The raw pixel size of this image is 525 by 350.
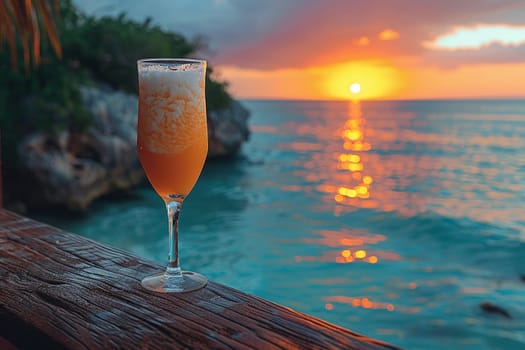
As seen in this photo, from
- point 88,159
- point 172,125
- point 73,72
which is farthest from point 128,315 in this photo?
point 73,72

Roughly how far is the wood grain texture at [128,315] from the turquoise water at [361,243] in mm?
5096

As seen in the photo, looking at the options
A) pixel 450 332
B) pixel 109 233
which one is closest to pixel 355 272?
pixel 450 332

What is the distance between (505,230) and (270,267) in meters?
→ 5.34

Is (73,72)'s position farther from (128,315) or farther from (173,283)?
(128,315)

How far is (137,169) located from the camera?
37.0ft

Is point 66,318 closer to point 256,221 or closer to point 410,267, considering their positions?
point 410,267

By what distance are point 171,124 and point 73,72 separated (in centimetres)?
1059

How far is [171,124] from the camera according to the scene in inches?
48.1

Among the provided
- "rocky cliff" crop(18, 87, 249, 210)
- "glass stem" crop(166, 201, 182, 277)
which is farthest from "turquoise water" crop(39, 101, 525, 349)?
"glass stem" crop(166, 201, 182, 277)

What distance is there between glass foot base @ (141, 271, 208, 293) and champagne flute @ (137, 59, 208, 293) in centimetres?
2

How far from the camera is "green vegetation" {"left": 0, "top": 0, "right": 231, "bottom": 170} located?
29.9ft

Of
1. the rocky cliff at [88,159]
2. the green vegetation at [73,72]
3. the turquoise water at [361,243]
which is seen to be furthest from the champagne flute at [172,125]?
the rocky cliff at [88,159]

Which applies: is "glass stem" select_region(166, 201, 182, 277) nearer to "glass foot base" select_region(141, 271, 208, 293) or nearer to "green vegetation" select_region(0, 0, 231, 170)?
"glass foot base" select_region(141, 271, 208, 293)

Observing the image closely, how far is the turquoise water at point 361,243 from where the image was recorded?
635 cm
